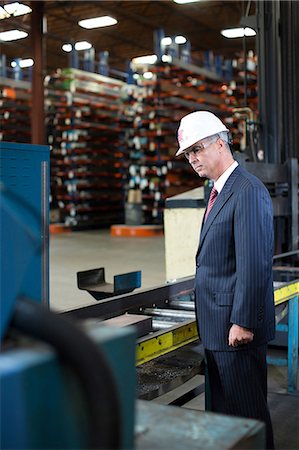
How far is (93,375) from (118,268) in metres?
8.10

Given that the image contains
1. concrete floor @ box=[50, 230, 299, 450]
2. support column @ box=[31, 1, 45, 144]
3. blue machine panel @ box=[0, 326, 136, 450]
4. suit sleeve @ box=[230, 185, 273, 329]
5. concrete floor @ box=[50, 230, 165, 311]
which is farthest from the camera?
support column @ box=[31, 1, 45, 144]

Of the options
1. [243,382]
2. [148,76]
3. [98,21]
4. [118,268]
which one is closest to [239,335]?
[243,382]

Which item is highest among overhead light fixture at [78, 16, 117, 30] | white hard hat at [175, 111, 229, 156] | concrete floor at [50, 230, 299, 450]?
overhead light fixture at [78, 16, 117, 30]

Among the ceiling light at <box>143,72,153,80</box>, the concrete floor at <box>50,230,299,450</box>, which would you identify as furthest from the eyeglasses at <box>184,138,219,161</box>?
the ceiling light at <box>143,72,153,80</box>

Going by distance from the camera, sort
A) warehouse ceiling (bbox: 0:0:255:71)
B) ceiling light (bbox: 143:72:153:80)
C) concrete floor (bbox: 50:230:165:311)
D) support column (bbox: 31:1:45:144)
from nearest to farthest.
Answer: concrete floor (bbox: 50:230:165:311) → support column (bbox: 31:1:45:144) → ceiling light (bbox: 143:72:153:80) → warehouse ceiling (bbox: 0:0:255:71)

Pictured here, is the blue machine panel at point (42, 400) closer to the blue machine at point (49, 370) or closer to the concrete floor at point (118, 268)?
the blue machine at point (49, 370)

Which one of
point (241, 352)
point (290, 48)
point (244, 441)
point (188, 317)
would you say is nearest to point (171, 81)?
point (290, 48)

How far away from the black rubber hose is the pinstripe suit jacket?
1.38m

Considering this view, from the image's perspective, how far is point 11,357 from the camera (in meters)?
0.98

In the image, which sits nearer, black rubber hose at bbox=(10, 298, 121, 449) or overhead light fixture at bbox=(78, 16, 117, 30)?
black rubber hose at bbox=(10, 298, 121, 449)

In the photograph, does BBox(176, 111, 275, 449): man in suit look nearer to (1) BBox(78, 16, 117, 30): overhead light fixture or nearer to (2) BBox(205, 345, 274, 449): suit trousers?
(2) BBox(205, 345, 274, 449): suit trousers

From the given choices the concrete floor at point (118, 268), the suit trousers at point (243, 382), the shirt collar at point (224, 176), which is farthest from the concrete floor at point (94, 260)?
the shirt collar at point (224, 176)

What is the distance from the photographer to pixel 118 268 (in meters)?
9.06

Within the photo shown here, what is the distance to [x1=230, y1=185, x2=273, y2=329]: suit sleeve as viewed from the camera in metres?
2.32
